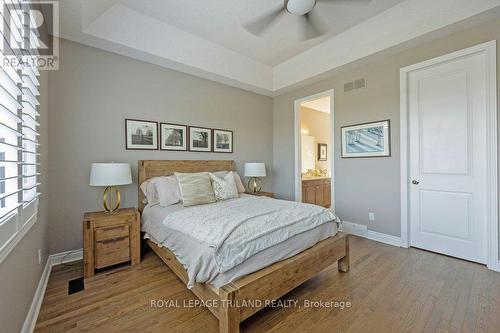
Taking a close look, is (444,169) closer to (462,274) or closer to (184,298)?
(462,274)

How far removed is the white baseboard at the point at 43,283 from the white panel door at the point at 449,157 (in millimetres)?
4044

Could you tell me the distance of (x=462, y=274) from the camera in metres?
2.28

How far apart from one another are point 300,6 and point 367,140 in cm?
221

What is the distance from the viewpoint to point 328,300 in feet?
6.20

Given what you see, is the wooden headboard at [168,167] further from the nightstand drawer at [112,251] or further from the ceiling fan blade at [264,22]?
the ceiling fan blade at [264,22]

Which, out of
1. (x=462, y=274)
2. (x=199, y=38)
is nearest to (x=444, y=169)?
(x=462, y=274)

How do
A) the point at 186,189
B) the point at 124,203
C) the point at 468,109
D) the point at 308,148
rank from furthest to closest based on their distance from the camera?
the point at 308,148 < the point at 124,203 < the point at 186,189 < the point at 468,109

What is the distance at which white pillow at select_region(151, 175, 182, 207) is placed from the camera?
2.71m

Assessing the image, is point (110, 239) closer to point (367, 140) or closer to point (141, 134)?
point (141, 134)

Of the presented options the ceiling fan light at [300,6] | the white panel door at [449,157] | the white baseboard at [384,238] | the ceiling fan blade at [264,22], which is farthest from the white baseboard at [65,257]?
the white panel door at [449,157]

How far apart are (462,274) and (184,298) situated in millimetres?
2825

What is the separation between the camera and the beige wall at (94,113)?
101 inches

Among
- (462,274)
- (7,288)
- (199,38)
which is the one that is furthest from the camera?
(199,38)

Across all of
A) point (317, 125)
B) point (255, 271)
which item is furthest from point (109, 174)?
point (317, 125)
